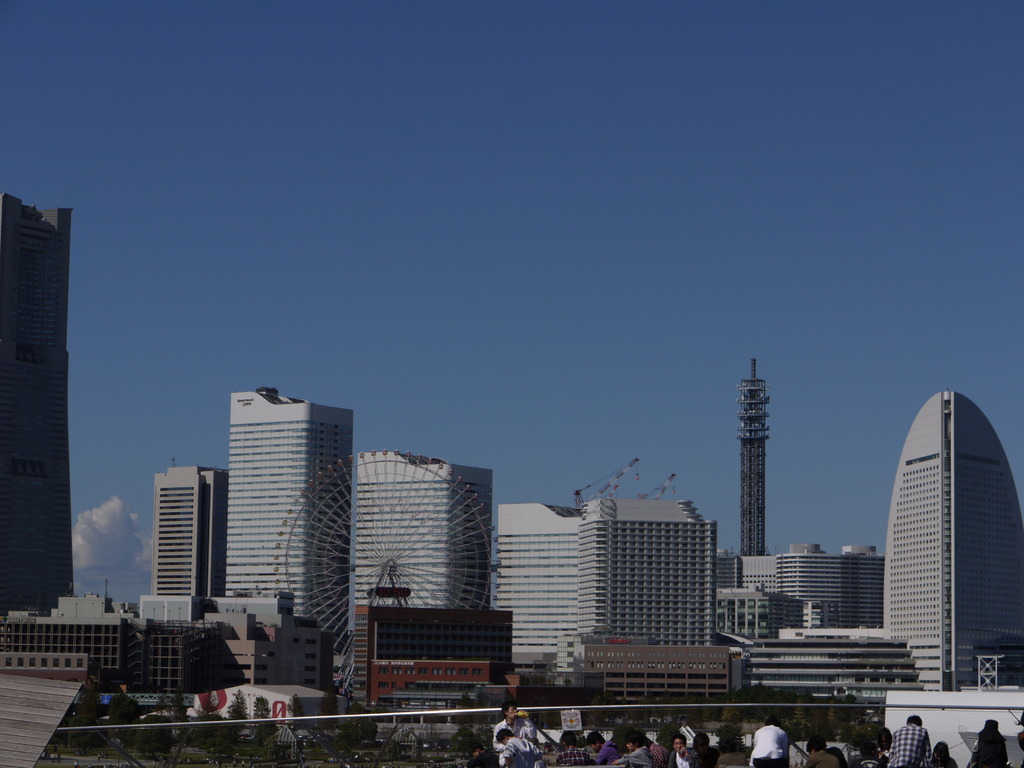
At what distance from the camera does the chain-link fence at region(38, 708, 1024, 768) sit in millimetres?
28109

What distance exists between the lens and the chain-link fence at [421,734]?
2811 centimetres

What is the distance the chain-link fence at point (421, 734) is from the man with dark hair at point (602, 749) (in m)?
0.47

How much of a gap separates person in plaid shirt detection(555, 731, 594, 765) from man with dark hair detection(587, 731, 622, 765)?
0.66ft

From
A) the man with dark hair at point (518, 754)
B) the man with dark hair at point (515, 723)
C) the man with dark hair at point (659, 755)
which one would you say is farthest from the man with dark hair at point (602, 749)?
the man with dark hair at point (518, 754)

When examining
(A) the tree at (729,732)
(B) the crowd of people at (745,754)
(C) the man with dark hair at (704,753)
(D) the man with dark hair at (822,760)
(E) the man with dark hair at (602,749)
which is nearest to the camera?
(D) the man with dark hair at (822,760)

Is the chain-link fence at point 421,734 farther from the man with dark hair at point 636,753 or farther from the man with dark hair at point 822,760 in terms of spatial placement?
the man with dark hair at point 822,760

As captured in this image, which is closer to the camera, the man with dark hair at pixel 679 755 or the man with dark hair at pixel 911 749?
the man with dark hair at pixel 911 749

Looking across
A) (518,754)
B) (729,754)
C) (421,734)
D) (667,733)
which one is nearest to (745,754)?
(729,754)

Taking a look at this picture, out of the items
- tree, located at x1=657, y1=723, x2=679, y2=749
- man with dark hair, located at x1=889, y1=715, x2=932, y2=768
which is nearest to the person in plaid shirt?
tree, located at x1=657, y1=723, x2=679, y2=749

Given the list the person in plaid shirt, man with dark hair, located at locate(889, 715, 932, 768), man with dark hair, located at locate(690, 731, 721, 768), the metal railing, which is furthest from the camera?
the metal railing

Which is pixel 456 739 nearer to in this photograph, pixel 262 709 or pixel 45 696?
pixel 45 696

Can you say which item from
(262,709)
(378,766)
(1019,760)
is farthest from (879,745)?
(262,709)

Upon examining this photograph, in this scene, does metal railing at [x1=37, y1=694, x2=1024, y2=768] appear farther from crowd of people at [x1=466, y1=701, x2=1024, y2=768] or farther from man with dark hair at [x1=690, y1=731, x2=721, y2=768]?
man with dark hair at [x1=690, y1=731, x2=721, y2=768]

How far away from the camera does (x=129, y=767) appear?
90.4ft
